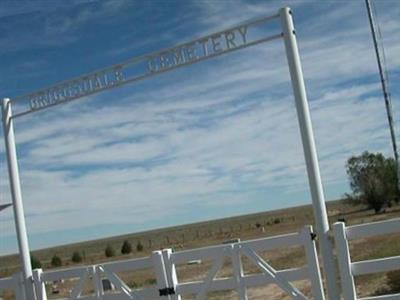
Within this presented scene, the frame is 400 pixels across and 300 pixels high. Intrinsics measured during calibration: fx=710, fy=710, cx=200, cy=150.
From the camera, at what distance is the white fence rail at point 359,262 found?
810 centimetres

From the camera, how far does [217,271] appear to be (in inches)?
356

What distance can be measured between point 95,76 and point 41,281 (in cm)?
326

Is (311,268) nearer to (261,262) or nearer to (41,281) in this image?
(261,262)

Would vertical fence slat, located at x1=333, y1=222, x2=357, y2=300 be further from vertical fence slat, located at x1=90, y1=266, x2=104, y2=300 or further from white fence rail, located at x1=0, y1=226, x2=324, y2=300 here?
vertical fence slat, located at x1=90, y1=266, x2=104, y2=300

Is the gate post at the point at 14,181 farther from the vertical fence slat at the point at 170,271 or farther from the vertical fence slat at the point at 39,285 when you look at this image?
the vertical fence slat at the point at 170,271

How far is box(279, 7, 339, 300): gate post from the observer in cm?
890

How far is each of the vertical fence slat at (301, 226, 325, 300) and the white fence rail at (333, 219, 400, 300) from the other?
1.11 feet

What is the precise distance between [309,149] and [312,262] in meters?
1.42

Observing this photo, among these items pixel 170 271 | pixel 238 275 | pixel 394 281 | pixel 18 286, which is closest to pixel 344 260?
pixel 238 275

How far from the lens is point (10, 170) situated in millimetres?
11555

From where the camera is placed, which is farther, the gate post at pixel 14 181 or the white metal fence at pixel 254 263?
the gate post at pixel 14 181

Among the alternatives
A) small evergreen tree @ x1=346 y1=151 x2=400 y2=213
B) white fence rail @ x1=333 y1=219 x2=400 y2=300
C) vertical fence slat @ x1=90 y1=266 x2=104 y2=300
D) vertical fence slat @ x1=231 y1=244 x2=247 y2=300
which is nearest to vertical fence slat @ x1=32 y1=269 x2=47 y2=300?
vertical fence slat @ x1=90 y1=266 x2=104 y2=300

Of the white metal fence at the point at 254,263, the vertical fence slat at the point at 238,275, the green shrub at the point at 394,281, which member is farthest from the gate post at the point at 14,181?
the green shrub at the point at 394,281

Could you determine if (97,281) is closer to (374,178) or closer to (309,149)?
(309,149)
